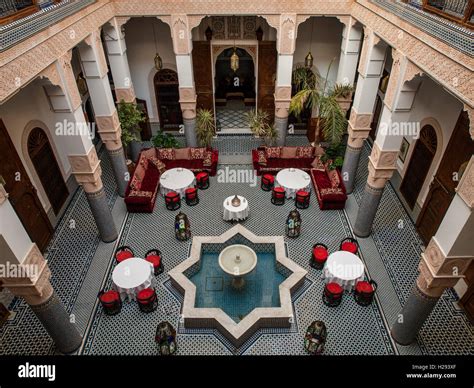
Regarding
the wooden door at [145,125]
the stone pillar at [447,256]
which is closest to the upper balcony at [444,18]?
the stone pillar at [447,256]

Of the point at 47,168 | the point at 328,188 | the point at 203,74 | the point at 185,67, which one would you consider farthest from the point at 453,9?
the point at 47,168

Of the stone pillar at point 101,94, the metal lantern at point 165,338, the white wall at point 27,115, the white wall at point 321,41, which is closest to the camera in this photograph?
the metal lantern at point 165,338

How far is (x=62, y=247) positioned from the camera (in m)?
7.40

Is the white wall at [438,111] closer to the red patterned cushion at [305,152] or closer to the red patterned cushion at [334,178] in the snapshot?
the red patterned cushion at [334,178]

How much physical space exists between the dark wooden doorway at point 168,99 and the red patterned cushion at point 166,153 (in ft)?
7.28

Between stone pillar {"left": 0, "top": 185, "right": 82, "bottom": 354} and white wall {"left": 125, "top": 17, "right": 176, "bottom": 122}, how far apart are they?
7.28 metres

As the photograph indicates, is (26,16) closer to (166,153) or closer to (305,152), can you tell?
(166,153)

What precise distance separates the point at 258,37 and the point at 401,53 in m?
5.33

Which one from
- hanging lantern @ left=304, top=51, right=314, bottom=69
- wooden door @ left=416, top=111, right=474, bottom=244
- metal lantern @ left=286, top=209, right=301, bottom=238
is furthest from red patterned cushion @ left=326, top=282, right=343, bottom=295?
hanging lantern @ left=304, top=51, right=314, bottom=69

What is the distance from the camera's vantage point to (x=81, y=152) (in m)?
5.97

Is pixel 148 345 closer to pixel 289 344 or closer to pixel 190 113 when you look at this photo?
pixel 289 344

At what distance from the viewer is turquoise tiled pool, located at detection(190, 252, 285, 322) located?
6.21 m

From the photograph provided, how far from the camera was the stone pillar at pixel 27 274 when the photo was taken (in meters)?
3.86

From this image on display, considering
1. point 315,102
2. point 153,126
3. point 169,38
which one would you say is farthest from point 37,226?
point 315,102
